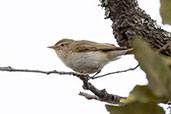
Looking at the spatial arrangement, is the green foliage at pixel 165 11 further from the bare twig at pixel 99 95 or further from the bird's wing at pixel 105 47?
the bird's wing at pixel 105 47

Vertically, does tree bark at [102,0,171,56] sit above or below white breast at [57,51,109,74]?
above

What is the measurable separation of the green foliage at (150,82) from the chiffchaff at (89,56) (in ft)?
8.69

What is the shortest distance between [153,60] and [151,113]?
0.07 metres

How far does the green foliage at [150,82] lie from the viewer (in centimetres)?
35

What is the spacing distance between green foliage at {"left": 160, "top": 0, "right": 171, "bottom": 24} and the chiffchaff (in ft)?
8.11

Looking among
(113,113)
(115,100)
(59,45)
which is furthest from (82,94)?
(59,45)

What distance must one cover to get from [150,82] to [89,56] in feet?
10.4

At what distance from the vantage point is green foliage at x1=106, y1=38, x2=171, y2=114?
1.16ft

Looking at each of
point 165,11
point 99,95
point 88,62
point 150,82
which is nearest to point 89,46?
point 88,62

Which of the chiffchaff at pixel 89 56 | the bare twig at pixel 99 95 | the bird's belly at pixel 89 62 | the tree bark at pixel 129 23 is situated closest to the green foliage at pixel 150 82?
the bare twig at pixel 99 95

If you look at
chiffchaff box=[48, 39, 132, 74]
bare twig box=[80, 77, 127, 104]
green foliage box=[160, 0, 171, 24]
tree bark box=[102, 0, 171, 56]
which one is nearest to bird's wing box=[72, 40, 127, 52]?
chiffchaff box=[48, 39, 132, 74]

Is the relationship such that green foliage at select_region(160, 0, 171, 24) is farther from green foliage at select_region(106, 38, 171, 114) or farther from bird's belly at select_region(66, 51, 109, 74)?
bird's belly at select_region(66, 51, 109, 74)

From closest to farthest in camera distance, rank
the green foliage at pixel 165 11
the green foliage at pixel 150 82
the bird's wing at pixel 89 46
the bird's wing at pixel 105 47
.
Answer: the green foliage at pixel 150 82, the green foliage at pixel 165 11, the bird's wing at pixel 105 47, the bird's wing at pixel 89 46

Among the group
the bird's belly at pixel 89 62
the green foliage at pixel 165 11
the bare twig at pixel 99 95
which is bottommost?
the bare twig at pixel 99 95
